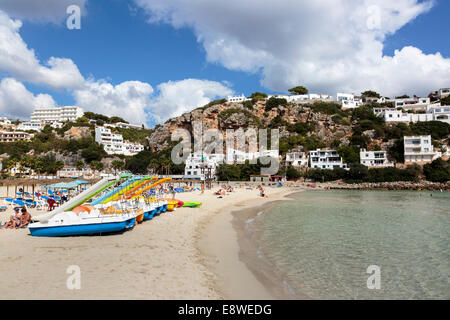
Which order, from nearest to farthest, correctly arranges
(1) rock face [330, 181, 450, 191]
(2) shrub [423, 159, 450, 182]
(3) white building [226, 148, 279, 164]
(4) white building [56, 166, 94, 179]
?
(1) rock face [330, 181, 450, 191] < (2) shrub [423, 159, 450, 182] < (4) white building [56, 166, 94, 179] < (3) white building [226, 148, 279, 164]

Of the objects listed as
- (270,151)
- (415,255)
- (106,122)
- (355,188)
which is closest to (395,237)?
(415,255)

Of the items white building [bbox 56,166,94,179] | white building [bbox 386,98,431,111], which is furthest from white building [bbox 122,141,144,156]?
white building [bbox 386,98,431,111]

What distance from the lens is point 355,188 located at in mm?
55188

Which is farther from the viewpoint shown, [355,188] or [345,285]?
[355,188]

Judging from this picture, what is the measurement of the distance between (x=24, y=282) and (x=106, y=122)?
127 metres

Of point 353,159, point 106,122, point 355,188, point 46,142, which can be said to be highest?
point 106,122

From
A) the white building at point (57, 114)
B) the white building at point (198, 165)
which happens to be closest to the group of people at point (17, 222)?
the white building at point (198, 165)

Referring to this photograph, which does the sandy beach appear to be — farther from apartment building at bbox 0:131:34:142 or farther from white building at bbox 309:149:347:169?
apartment building at bbox 0:131:34:142

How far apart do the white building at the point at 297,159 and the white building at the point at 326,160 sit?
2262 millimetres

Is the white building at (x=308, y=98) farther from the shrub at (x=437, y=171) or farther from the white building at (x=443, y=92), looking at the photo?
the shrub at (x=437, y=171)

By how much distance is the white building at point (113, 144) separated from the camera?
89562 mm

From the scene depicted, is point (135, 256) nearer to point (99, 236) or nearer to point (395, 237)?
point (99, 236)

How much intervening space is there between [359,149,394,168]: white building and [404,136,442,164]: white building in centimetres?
447

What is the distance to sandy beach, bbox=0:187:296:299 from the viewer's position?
630 centimetres
